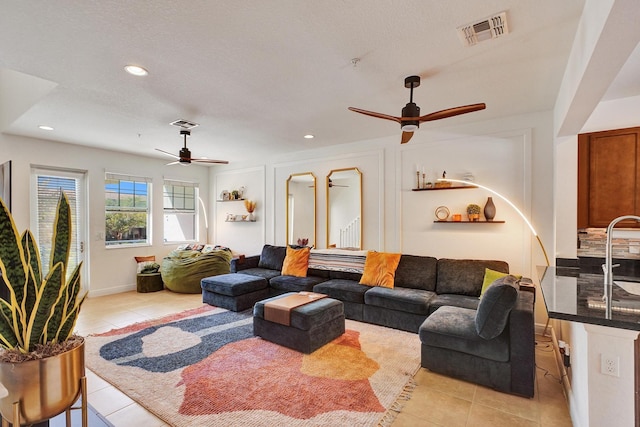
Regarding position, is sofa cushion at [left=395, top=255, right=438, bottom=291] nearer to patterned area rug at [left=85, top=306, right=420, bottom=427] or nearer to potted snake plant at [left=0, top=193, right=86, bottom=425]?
patterned area rug at [left=85, top=306, right=420, bottom=427]

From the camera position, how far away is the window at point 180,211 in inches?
257

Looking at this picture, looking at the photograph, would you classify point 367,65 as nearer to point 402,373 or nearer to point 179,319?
point 402,373

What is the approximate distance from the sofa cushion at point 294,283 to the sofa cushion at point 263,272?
0.14m

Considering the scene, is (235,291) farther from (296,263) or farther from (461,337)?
(461,337)

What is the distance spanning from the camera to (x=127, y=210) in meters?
5.85

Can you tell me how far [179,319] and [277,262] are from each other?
1798mm

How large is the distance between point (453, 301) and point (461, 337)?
3.13ft

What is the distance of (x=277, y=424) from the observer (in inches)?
79.7

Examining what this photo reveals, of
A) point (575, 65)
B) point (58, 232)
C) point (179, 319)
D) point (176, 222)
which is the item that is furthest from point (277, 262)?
point (575, 65)

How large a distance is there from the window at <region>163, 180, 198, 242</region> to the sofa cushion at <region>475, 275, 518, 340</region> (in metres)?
6.08

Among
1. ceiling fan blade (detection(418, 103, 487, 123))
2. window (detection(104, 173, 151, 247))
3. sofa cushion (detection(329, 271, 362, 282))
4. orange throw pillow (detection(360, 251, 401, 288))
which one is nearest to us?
ceiling fan blade (detection(418, 103, 487, 123))

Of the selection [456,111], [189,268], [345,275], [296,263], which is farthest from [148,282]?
[456,111]

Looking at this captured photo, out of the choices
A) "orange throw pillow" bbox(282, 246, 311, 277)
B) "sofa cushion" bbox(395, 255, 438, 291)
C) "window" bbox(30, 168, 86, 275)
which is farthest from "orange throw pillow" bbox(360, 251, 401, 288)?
"window" bbox(30, 168, 86, 275)

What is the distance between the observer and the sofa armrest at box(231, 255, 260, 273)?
5300 millimetres
